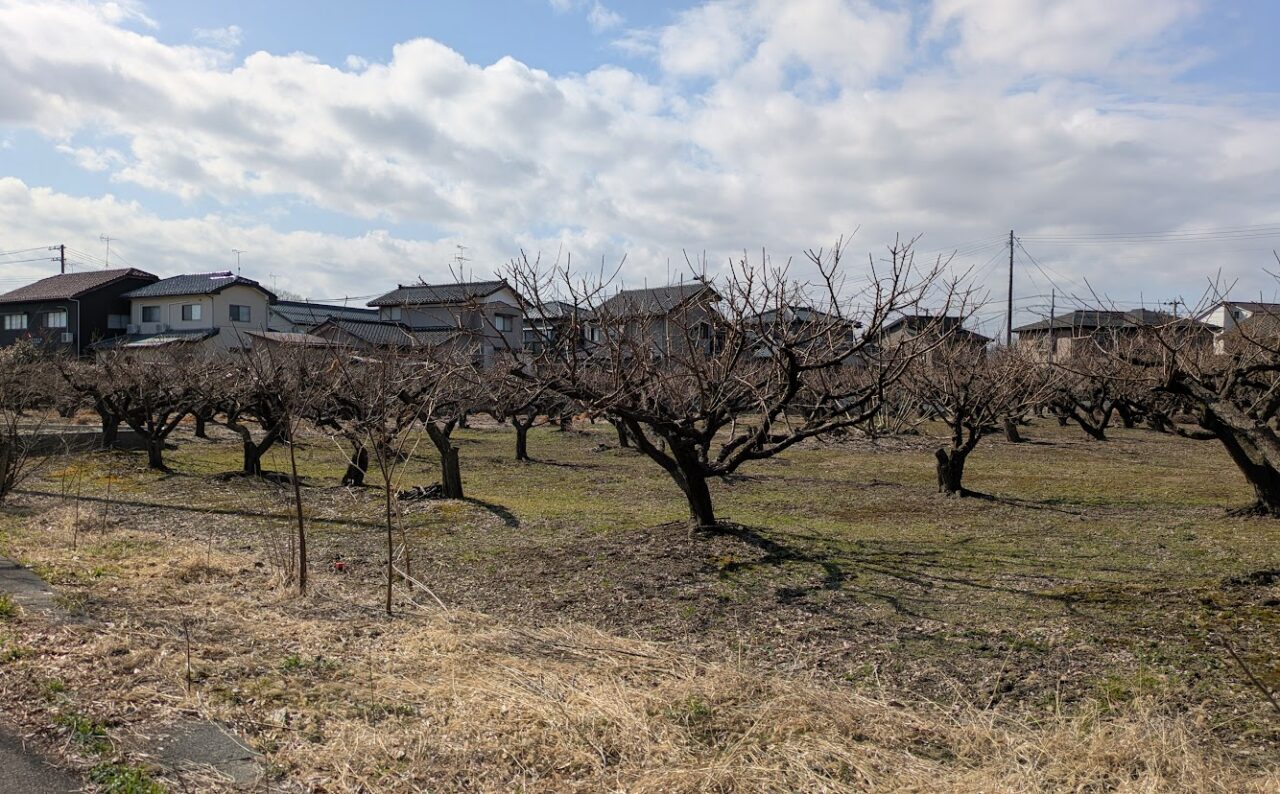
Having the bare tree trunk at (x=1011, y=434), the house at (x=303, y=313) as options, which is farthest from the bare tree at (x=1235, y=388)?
the house at (x=303, y=313)

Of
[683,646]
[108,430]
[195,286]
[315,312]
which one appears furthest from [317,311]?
[683,646]

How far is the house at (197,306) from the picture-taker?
43156 millimetres

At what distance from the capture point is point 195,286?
43906 millimetres

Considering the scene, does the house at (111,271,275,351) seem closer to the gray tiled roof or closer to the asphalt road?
the gray tiled roof

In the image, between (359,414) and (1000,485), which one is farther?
(1000,485)

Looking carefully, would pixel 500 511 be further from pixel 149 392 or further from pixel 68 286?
pixel 68 286

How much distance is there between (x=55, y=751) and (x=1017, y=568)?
7.28 meters

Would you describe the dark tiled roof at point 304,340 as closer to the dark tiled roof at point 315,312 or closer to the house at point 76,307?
the dark tiled roof at point 315,312

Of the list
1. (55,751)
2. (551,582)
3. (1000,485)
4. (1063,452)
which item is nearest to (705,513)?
(551,582)

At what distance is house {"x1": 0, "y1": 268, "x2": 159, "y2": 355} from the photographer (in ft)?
144

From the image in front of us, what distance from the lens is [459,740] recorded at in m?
3.86

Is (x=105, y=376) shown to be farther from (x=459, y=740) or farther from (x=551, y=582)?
(x=459, y=740)

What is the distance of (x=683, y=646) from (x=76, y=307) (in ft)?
156

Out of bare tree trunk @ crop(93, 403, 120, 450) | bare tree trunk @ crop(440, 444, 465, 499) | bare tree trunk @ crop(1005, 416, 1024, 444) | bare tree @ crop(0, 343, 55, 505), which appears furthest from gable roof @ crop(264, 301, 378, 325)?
bare tree trunk @ crop(440, 444, 465, 499)
